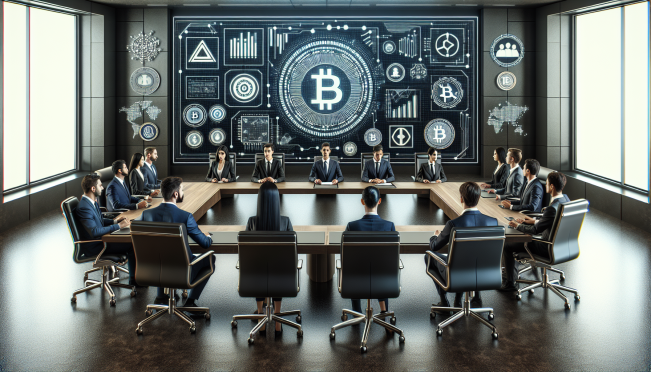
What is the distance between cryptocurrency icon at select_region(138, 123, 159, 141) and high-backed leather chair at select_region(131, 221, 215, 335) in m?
8.11

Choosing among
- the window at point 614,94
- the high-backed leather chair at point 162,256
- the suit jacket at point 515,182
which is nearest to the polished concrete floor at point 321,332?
the high-backed leather chair at point 162,256

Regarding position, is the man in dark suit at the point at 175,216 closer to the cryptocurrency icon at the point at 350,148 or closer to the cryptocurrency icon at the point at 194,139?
the cryptocurrency icon at the point at 194,139

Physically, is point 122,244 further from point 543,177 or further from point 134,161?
point 543,177

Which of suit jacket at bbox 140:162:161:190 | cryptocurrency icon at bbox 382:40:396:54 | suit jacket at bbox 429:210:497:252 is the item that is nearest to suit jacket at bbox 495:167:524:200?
suit jacket at bbox 429:210:497:252

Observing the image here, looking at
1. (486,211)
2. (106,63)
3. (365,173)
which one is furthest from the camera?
(106,63)

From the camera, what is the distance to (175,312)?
448 centimetres

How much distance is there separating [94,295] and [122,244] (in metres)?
0.53

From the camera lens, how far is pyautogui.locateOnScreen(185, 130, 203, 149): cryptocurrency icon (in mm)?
12148

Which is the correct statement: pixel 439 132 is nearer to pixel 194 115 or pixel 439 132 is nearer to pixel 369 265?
pixel 194 115

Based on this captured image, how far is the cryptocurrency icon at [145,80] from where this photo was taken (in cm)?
1181

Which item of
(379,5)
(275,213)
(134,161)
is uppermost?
(379,5)

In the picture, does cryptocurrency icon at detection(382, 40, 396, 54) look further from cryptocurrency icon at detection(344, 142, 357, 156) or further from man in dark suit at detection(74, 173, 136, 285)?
man in dark suit at detection(74, 173, 136, 285)

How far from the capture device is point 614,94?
31.5ft

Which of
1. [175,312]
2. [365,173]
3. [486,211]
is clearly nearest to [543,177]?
[486,211]
